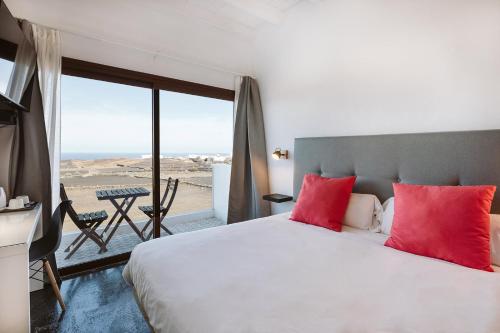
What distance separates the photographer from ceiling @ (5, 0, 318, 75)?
232 centimetres

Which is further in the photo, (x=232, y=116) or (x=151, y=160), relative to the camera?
(x=232, y=116)

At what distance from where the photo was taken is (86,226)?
275 centimetres

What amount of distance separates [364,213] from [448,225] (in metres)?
0.66

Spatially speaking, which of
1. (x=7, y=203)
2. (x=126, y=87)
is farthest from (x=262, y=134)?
(x=7, y=203)

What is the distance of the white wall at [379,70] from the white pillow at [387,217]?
0.65 metres

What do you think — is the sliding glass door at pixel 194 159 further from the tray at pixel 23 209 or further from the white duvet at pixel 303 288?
the white duvet at pixel 303 288

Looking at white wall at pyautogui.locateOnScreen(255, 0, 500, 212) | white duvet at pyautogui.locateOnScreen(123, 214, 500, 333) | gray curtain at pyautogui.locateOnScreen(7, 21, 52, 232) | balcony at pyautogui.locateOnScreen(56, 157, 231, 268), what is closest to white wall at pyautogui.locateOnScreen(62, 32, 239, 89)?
gray curtain at pyautogui.locateOnScreen(7, 21, 52, 232)

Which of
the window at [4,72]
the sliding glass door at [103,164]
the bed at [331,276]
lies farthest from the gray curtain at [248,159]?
the window at [4,72]

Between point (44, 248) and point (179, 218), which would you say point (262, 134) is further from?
point (44, 248)

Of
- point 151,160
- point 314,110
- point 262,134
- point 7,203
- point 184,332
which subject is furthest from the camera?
point 262,134

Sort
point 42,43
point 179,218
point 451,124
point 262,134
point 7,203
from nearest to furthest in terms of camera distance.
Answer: point 451,124 → point 7,203 → point 42,43 → point 262,134 → point 179,218

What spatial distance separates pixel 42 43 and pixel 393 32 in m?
3.00

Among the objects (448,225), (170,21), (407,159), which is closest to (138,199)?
(170,21)

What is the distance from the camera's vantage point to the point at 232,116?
3666 mm
